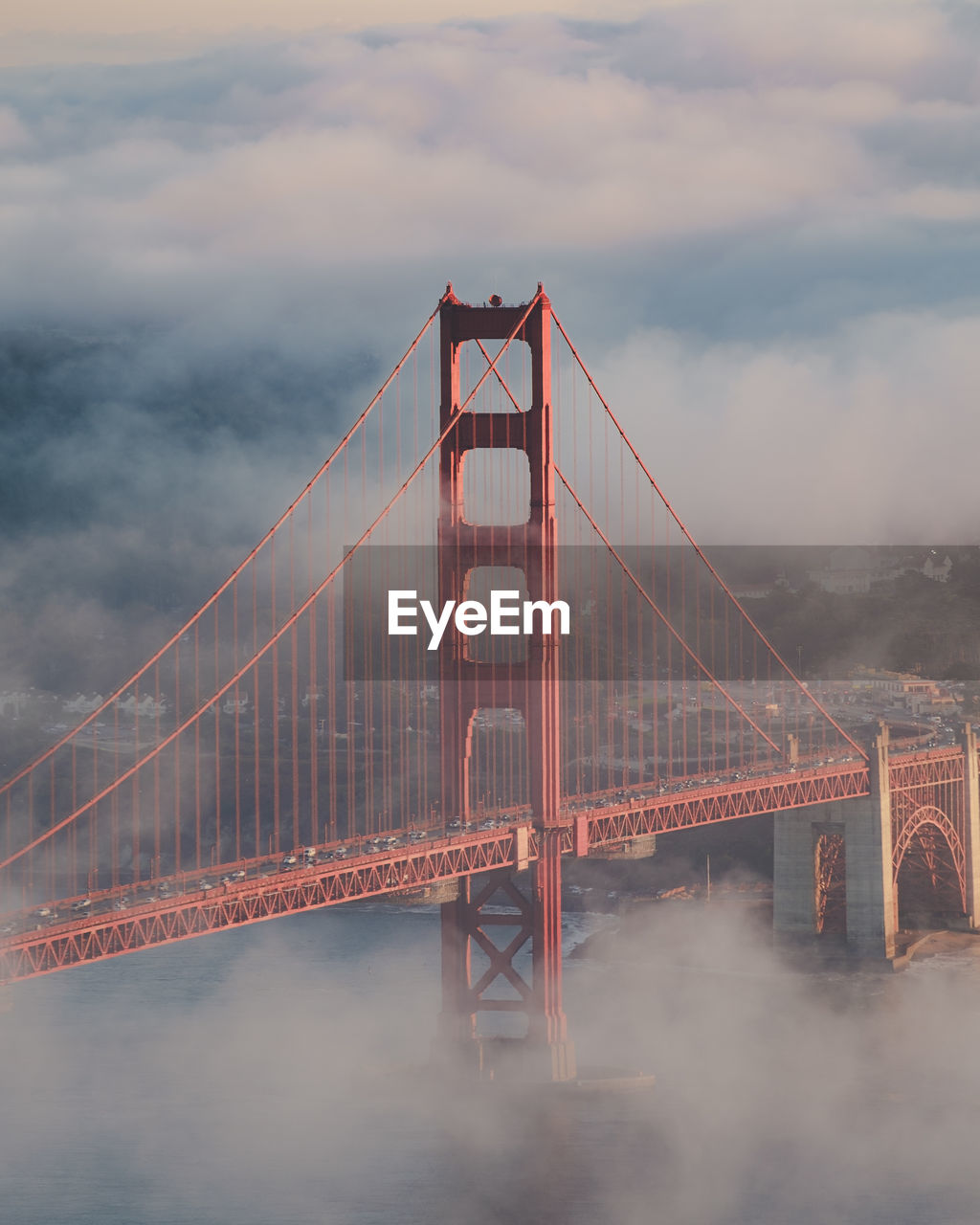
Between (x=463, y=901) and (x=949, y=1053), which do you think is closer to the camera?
(x=463, y=901)

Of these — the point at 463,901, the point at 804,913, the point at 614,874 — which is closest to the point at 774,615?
the point at 614,874

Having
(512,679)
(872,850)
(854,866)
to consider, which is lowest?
(854,866)

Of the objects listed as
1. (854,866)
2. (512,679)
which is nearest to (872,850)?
(854,866)

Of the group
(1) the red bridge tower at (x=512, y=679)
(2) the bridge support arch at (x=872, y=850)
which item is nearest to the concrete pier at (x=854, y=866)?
(2) the bridge support arch at (x=872, y=850)

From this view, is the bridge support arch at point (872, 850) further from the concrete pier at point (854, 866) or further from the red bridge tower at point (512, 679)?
the red bridge tower at point (512, 679)

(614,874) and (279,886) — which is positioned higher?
(279,886)

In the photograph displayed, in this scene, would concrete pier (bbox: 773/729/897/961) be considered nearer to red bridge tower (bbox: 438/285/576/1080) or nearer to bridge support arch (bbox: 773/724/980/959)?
bridge support arch (bbox: 773/724/980/959)

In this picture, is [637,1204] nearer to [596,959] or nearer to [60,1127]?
[60,1127]

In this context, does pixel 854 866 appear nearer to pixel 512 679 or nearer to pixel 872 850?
pixel 872 850

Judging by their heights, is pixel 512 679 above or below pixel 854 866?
above

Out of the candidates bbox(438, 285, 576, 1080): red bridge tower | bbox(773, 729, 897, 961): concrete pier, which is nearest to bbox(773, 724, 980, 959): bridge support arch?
bbox(773, 729, 897, 961): concrete pier

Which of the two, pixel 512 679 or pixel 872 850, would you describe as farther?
pixel 872 850
